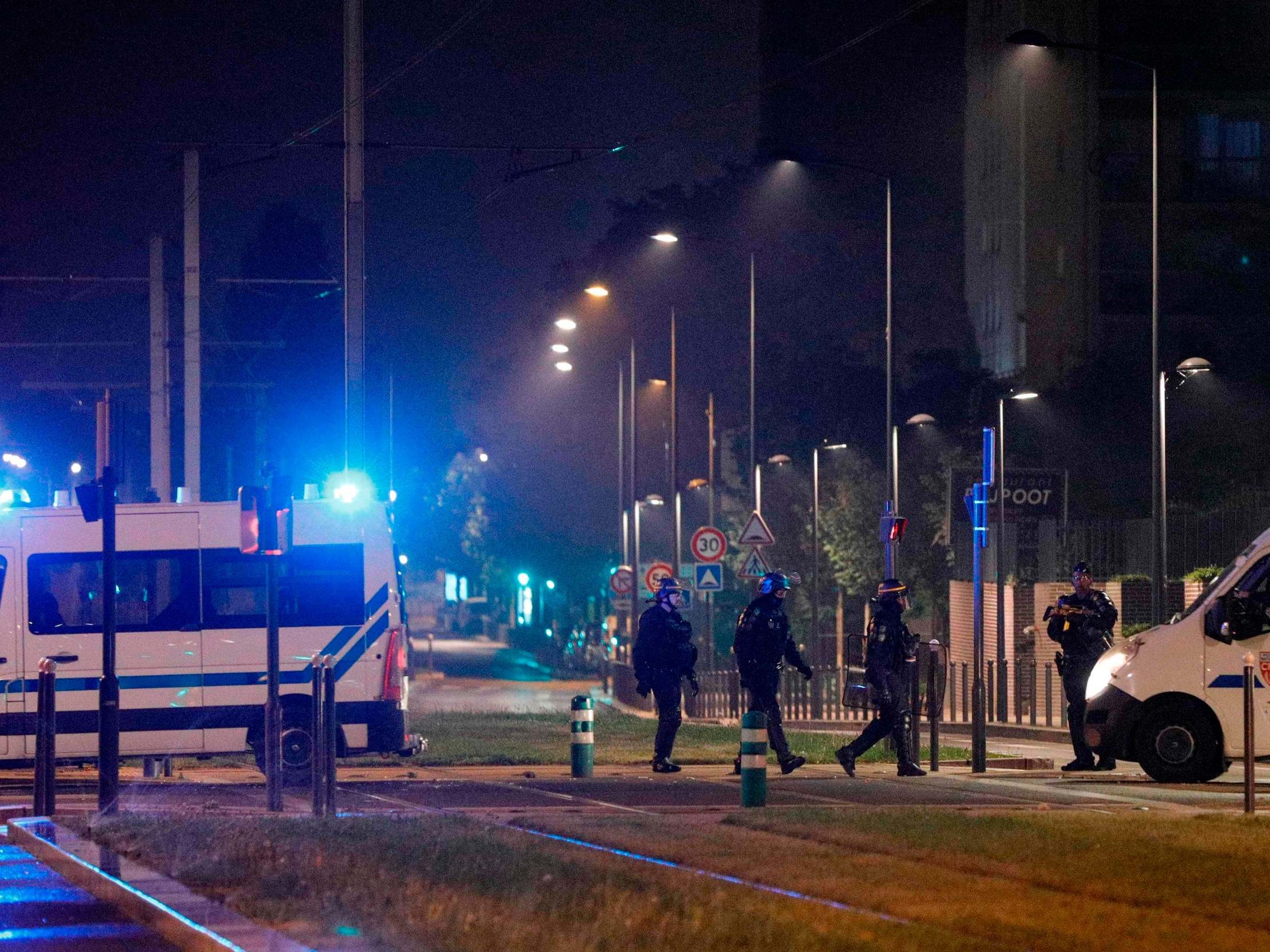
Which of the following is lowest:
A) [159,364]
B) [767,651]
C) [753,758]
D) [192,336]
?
[753,758]

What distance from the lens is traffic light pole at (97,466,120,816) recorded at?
43.5 ft

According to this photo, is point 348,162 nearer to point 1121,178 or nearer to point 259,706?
point 259,706

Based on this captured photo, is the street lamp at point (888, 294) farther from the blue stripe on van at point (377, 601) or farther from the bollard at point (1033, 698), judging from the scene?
the blue stripe on van at point (377, 601)

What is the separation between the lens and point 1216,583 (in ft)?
53.4

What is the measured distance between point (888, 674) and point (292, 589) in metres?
5.46

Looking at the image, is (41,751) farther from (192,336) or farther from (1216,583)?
(192,336)

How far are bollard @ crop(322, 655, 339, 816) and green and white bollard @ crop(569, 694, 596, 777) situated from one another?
13.5 ft

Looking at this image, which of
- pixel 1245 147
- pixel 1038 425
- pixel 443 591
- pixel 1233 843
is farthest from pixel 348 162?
pixel 443 591

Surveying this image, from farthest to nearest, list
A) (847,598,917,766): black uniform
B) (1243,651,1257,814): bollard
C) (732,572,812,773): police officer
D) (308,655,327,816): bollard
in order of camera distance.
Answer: (732,572,812,773): police officer → (847,598,917,766): black uniform → (308,655,327,816): bollard → (1243,651,1257,814): bollard

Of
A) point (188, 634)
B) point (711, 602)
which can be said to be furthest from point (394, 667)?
point (711, 602)

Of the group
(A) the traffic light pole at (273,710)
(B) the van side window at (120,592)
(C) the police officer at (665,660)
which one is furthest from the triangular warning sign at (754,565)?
(A) the traffic light pole at (273,710)

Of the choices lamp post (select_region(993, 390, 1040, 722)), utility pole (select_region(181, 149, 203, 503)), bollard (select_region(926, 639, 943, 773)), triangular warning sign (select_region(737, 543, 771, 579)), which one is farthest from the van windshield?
utility pole (select_region(181, 149, 203, 503))

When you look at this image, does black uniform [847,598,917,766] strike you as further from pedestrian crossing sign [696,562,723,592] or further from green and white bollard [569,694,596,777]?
pedestrian crossing sign [696,562,723,592]

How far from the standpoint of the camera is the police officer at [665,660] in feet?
58.4
